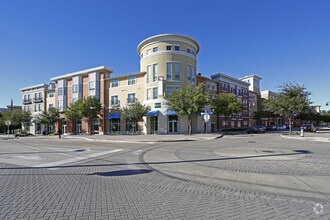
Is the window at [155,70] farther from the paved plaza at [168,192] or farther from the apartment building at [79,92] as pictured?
the paved plaza at [168,192]

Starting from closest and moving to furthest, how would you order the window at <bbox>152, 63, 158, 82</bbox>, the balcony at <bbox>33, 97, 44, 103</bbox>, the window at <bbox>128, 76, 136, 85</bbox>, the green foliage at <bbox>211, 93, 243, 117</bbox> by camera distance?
the green foliage at <bbox>211, 93, 243, 117</bbox>, the window at <bbox>152, 63, 158, 82</bbox>, the window at <bbox>128, 76, 136, 85</bbox>, the balcony at <bbox>33, 97, 44, 103</bbox>

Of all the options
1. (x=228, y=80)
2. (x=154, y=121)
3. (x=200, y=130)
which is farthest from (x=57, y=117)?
(x=228, y=80)

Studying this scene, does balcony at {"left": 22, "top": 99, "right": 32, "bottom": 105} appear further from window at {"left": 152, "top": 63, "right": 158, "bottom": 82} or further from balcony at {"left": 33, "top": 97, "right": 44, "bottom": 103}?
window at {"left": 152, "top": 63, "right": 158, "bottom": 82}

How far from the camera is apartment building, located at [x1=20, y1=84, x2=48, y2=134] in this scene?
56.5 metres

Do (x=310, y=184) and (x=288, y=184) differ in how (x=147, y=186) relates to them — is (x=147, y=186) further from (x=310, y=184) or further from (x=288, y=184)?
(x=310, y=184)

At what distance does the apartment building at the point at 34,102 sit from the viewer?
5653cm

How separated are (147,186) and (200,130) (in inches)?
1391

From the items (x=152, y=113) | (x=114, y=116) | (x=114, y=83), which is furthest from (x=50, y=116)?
(x=152, y=113)

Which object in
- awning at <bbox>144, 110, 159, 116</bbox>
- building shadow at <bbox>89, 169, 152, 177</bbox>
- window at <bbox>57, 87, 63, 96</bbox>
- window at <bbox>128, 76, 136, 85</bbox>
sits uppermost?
window at <bbox>128, 76, 136, 85</bbox>

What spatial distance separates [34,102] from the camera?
193ft

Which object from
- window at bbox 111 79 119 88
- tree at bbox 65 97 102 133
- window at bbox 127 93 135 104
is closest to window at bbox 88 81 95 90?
window at bbox 111 79 119 88

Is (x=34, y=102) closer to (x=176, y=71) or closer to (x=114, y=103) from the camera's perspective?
(x=114, y=103)

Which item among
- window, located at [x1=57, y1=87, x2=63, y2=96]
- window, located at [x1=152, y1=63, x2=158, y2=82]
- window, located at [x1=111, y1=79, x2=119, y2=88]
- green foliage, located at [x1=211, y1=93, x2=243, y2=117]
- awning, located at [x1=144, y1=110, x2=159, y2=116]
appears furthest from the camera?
window, located at [x1=57, y1=87, x2=63, y2=96]

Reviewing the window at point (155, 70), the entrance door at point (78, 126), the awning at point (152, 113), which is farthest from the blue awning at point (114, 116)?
the window at point (155, 70)
